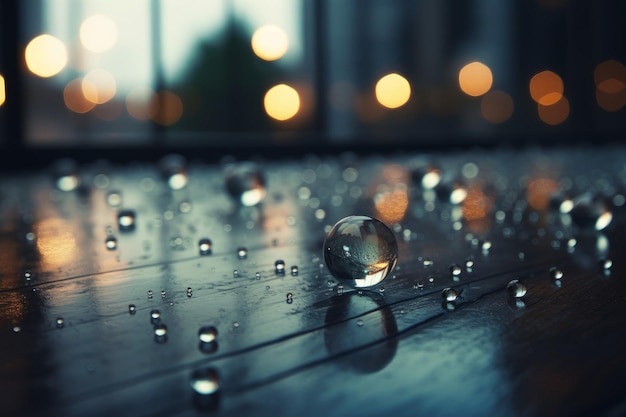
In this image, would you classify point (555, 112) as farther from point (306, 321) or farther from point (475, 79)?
point (306, 321)

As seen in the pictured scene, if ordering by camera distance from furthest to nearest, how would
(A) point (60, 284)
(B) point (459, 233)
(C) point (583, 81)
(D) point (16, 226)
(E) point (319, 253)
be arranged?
(C) point (583, 81) < (D) point (16, 226) < (B) point (459, 233) < (E) point (319, 253) < (A) point (60, 284)

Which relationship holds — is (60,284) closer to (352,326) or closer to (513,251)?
(352,326)

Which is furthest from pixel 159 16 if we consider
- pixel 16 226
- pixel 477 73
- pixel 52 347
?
pixel 477 73

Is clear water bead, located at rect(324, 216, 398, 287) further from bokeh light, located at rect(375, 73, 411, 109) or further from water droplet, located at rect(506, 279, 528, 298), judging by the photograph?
bokeh light, located at rect(375, 73, 411, 109)

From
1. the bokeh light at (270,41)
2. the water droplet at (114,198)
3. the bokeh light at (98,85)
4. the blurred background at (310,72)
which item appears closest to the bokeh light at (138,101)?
the blurred background at (310,72)

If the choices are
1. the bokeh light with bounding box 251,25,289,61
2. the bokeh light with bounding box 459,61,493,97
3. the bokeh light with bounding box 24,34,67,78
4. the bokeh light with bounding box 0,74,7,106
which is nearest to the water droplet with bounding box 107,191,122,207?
the bokeh light with bounding box 0,74,7,106

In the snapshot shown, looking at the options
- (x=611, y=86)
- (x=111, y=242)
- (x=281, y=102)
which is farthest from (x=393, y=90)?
(x=111, y=242)

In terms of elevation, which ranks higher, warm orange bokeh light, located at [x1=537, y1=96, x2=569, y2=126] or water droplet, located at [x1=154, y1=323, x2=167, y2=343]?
warm orange bokeh light, located at [x1=537, y1=96, x2=569, y2=126]
